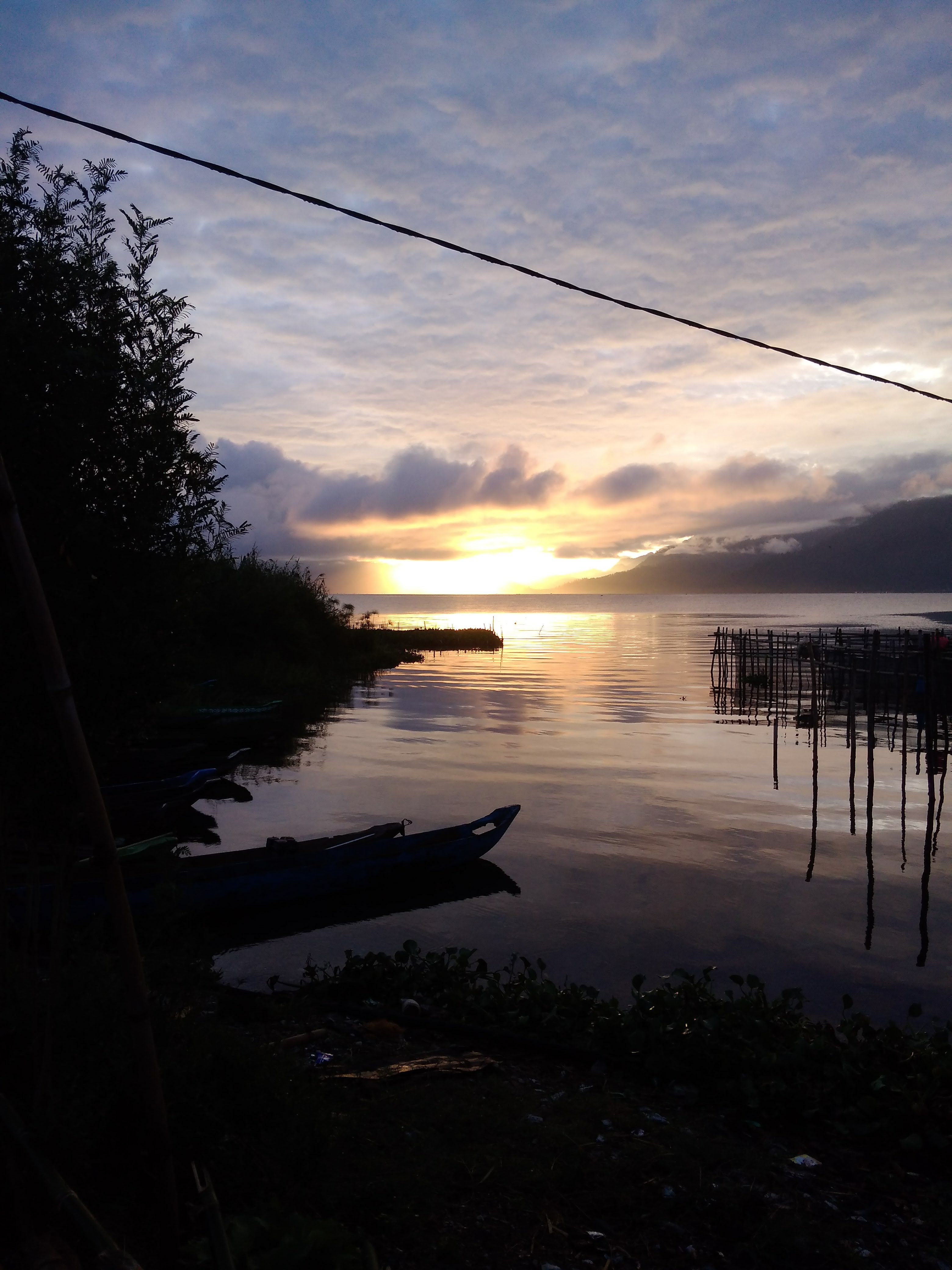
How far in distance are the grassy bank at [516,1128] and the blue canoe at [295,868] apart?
14.5ft

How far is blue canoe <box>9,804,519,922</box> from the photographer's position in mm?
11727

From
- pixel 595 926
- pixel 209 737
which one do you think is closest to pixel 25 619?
pixel 595 926

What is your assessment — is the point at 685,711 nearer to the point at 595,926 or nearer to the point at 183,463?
the point at 595,926

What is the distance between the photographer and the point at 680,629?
5330 inches

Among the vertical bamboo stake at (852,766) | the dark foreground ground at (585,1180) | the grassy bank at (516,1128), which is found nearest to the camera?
the grassy bank at (516,1128)

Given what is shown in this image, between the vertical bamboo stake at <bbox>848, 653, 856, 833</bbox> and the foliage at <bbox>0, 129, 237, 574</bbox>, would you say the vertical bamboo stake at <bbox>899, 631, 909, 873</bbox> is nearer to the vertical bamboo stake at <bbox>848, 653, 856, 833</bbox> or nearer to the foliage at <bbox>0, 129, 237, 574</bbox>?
the vertical bamboo stake at <bbox>848, 653, 856, 833</bbox>

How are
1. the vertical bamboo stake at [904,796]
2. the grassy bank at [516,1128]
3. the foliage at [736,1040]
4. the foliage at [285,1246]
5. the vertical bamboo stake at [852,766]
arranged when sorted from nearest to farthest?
the foliage at [285,1246], the grassy bank at [516,1128], the foliage at [736,1040], the vertical bamboo stake at [904,796], the vertical bamboo stake at [852,766]

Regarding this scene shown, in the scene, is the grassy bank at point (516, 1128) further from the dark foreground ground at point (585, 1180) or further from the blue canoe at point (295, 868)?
the blue canoe at point (295, 868)

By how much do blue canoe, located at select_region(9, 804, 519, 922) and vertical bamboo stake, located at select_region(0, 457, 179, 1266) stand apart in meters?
6.96

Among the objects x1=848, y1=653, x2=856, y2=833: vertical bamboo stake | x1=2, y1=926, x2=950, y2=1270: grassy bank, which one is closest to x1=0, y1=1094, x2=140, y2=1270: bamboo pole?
x1=2, y1=926, x2=950, y2=1270: grassy bank

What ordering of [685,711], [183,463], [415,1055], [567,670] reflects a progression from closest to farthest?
[183,463] → [415,1055] → [685,711] → [567,670]

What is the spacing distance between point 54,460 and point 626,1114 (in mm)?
6038

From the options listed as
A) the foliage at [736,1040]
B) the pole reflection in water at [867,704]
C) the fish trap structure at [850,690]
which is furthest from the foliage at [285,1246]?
the fish trap structure at [850,690]

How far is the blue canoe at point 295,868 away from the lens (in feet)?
38.5
